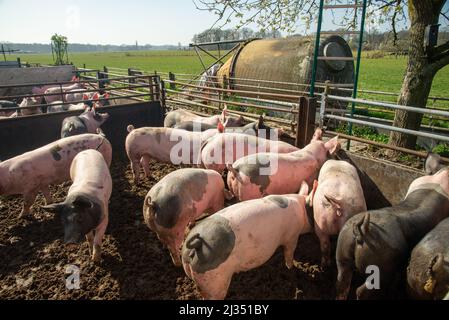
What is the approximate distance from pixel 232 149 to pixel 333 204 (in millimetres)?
2044

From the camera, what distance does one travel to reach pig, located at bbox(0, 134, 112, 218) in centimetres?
480

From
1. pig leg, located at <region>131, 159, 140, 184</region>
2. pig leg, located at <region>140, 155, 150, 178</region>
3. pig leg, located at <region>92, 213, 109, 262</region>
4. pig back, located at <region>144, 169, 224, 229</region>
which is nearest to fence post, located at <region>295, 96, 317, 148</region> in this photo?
pig back, located at <region>144, 169, 224, 229</region>

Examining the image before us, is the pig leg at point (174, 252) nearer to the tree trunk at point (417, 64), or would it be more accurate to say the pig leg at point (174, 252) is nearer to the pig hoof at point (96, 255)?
the pig hoof at point (96, 255)

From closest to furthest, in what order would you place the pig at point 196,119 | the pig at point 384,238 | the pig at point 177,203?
the pig at point 384,238 < the pig at point 177,203 < the pig at point 196,119

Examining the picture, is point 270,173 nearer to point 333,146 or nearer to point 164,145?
point 333,146

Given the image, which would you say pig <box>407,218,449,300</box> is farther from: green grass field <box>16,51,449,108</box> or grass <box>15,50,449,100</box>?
grass <box>15,50,449,100</box>

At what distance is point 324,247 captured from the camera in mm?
3600

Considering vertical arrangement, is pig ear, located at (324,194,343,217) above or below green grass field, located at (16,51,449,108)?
below

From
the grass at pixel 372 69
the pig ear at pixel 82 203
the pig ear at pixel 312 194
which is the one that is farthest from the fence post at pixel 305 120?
the grass at pixel 372 69

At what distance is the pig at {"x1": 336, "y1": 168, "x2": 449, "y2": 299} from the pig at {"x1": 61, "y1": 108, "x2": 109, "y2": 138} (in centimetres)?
570

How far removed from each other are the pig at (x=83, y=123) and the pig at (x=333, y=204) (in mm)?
5137

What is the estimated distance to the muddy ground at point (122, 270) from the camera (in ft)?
11.1

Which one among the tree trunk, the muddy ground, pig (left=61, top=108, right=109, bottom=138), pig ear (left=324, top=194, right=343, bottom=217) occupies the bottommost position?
the muddy ground
